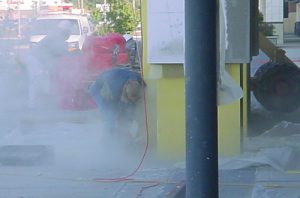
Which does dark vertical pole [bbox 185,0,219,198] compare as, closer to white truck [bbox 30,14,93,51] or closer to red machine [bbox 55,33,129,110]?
red machine [bbox 55,33,129,110]

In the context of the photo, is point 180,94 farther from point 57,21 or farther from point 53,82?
point 57,21

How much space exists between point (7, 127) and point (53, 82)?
1.82 meters

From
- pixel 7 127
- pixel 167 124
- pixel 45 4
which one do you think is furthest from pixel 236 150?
pixel 45 4

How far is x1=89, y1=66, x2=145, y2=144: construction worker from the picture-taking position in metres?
8.85

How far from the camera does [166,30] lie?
8047 mm

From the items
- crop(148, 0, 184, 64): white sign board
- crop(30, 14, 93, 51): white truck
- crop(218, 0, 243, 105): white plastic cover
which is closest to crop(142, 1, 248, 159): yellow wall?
crop(148, 0, 184, 64): white sign board

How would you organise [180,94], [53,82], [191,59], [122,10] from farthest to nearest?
[122,10] → [53,82] → [180,94] → [191,59]

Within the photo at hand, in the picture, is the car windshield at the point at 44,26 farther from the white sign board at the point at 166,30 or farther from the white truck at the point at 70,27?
the white sign board at the point at 166,30

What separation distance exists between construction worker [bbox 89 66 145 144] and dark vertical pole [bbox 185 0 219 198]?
4.93 m

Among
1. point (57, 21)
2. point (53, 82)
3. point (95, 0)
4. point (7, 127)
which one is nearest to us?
point (7, 127)

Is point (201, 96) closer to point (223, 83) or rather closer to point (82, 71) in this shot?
point (223, 83)

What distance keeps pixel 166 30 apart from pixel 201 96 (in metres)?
4.31

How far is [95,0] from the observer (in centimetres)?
2512

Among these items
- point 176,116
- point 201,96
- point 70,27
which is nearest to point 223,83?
point 201,96
